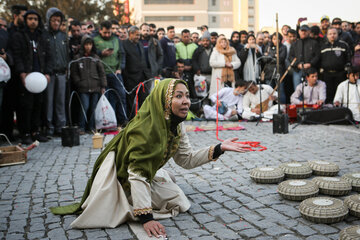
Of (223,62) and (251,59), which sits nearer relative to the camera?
(223,62)

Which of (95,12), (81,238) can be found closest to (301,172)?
(81,238)

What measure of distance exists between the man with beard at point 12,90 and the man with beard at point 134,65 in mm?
2825

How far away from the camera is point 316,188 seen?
3.76 metres

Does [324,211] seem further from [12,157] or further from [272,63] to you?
[272,63]

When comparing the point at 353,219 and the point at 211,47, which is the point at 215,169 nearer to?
the point at 353,219

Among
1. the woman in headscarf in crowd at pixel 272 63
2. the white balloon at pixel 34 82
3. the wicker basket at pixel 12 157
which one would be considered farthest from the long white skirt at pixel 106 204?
the woman in headscarf in crowd at pixel 272 63

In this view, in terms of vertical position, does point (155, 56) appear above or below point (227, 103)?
above

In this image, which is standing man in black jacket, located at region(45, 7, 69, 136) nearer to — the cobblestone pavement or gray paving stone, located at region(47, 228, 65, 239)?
the cobblestone pavement

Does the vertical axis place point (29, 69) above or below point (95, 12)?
below

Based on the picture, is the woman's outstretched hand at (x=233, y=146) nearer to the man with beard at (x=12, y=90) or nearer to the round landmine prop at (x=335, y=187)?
the round landmine prop at (x=335, y=187)

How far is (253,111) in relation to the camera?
409 inches

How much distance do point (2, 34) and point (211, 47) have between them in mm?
6176

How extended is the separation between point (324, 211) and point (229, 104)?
7798mm

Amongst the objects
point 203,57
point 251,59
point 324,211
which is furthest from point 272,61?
point 324,211
